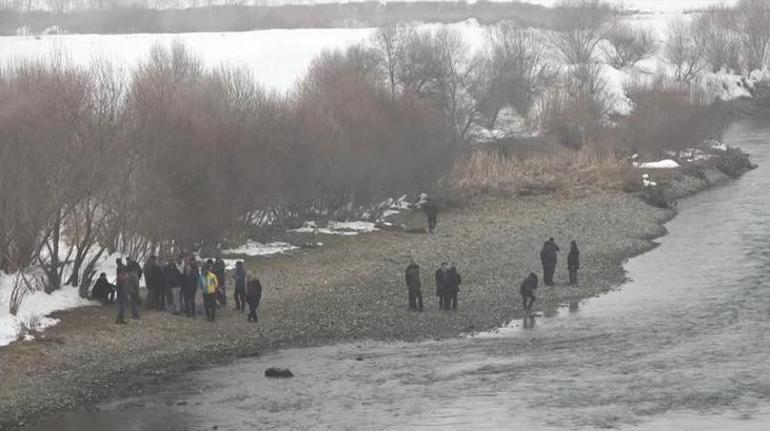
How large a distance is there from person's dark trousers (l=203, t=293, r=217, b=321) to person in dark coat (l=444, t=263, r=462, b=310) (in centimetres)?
660

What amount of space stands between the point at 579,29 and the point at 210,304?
8374cm

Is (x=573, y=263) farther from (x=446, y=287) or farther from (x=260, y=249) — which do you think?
(x=260, y=249)

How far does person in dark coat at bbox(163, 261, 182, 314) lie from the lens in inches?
1244

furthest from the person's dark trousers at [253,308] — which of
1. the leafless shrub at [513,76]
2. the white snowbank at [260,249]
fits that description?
the leafless shrub at [513,76]

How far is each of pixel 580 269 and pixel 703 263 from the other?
4.56 meters

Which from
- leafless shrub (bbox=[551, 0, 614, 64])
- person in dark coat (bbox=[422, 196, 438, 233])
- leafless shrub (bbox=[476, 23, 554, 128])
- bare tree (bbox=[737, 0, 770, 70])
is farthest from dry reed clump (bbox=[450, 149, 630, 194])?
bare tree (bbox=[737, 0, 770, 70])

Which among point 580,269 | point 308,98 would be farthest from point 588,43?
point 580,269

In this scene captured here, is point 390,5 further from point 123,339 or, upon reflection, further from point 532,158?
point 123,339

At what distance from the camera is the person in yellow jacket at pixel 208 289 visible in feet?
103

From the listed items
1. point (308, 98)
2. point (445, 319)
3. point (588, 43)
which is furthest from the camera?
point (588, 43)

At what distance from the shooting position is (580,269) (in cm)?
4044

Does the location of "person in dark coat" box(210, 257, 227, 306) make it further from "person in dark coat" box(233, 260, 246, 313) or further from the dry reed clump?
the dry reed clump

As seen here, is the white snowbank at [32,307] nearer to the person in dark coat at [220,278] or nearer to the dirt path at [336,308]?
the dirt path at [336,308]

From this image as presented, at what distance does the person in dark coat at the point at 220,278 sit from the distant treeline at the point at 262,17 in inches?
2982
